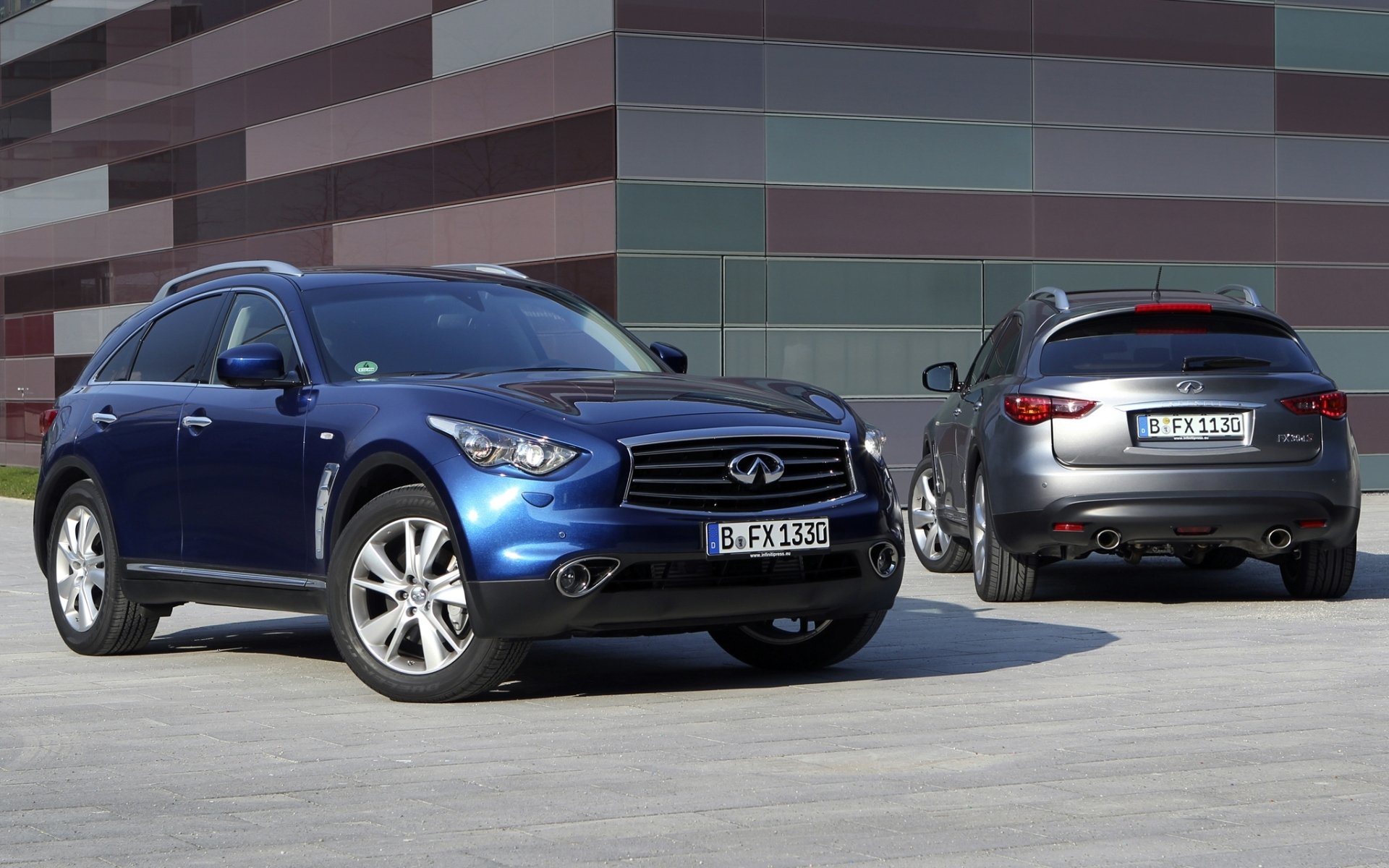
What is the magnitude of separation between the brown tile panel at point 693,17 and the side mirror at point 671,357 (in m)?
16.0

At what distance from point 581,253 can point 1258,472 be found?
15766 mm

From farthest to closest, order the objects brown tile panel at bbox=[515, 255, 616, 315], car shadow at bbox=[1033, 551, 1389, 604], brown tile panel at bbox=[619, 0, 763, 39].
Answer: brown tile panel at bbox=[515, 255, 616, 315] → brown tile panel at bbox=[619, 0, 763, 39] → car shadow at bbox=[1033, 551, 1389, 604]

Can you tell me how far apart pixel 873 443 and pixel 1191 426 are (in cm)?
320

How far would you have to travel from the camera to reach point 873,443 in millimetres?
7512

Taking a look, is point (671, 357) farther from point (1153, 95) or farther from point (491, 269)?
point (1153, 95)

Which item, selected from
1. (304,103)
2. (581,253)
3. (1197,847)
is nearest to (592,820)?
(1197,847)

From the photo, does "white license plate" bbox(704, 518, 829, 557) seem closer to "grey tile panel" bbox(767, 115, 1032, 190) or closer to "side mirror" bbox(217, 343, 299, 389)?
"side mirror" bbox(217, 343, 299, 389)

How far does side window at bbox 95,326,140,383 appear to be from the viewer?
9.36 m

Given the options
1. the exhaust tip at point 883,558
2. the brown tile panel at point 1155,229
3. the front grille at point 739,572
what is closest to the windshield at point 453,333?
the front grille at point 739,572

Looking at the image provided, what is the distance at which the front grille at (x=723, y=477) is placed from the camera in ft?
22.4

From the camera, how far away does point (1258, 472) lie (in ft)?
33.3

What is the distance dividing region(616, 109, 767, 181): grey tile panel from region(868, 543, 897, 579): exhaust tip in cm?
1752

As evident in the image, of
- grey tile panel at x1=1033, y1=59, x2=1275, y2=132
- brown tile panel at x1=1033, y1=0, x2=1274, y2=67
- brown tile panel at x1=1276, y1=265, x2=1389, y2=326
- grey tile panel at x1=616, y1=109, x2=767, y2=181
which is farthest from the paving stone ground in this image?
brown tile panel at x1=1276, y1=265, x2=1389, y2=326

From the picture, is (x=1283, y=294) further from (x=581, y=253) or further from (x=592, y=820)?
(x=592, y=820)
